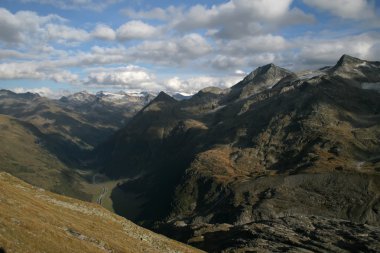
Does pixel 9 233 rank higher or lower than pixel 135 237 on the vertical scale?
higher

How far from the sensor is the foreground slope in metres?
62.5

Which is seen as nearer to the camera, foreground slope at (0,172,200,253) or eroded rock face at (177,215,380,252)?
foreground slope at (0,172,200,253)

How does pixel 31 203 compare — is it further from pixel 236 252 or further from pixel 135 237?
pixel 236 252

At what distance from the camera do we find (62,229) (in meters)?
79.8

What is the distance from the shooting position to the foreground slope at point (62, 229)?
205 feet

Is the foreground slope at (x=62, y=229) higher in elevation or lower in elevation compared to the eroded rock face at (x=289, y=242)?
higher

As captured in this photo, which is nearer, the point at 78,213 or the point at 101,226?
the point at 101,226

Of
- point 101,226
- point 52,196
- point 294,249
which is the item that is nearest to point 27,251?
point 101,226

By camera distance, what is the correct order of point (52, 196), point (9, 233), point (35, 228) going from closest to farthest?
point (9, 233), point (35, 228), point (52, 196)

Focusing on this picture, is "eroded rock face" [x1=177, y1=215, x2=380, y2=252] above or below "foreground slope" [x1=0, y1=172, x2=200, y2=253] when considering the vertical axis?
below

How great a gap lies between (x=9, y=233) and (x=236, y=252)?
4045 inches

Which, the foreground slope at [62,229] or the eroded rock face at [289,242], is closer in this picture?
the foreground slope at [62,229]

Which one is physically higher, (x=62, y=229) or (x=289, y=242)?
(x=62, y=229)

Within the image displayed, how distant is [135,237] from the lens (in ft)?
347
